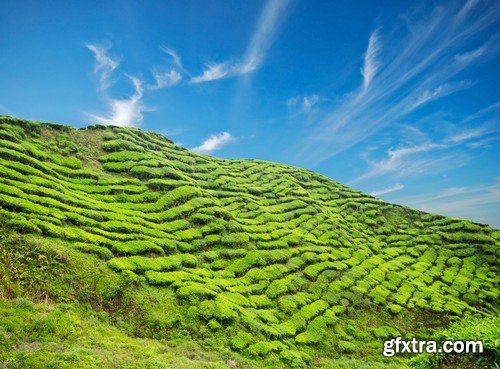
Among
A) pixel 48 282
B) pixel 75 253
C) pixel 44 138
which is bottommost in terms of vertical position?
pixel 48 282

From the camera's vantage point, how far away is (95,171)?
1788 inches

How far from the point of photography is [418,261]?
55.0 meters

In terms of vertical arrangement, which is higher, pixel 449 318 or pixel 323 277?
pixel 323 277

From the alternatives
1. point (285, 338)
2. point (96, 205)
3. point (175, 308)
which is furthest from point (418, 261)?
point (96, 205)

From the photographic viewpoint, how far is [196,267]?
1326 inches

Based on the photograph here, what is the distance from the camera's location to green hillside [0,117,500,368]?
20.7 meters

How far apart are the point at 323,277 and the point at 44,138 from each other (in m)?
41.0

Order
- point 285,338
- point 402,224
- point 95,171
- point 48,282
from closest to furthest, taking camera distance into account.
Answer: point 48,282
point 285,338
point 95,171
point 402,224

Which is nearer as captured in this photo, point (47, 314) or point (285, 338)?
point (47, 314)

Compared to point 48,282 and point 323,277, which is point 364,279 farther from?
point 48,282

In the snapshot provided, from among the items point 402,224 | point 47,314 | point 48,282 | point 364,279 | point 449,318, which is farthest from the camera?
point 402,224

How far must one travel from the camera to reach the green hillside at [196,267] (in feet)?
68.0

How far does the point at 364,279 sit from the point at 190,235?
22.0 m

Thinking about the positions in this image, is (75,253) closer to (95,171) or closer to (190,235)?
(190,235)
